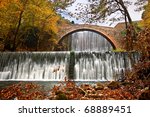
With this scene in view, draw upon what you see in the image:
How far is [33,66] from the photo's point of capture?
16.6 metres

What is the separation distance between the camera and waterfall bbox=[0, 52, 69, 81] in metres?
15.8

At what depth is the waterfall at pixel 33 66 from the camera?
51.9 ft

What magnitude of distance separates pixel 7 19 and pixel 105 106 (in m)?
17.7

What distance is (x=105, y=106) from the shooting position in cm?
405

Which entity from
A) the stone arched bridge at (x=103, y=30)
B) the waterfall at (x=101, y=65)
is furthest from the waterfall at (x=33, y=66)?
the stone arched bridge at (x=103, y=30)

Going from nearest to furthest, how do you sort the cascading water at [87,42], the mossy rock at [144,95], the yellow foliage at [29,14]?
the mossy rock at [144,95], the yellow foliage at [29,14], the cascading water at [87,42]

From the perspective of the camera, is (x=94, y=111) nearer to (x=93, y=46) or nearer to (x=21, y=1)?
(x=21, y=1)

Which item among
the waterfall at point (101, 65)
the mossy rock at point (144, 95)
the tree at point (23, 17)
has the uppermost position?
the tree at point (23, 17)

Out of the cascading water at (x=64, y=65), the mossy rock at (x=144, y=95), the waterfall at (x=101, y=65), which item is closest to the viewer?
the mossy rock at (x=144, y=95)

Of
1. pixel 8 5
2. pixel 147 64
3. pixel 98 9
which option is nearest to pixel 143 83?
pixel 147 64

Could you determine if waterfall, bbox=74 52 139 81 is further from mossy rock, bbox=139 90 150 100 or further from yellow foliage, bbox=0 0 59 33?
mossy rock, bbox=139 90 150 100

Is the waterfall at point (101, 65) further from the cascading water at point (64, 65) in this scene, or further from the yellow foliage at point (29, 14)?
the yellow foliage at point (29, 14)

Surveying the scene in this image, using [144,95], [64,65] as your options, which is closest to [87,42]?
[64,65]

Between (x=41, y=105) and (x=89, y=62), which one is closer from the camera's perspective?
(x=41, y=105)
